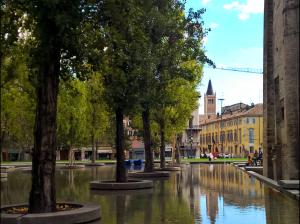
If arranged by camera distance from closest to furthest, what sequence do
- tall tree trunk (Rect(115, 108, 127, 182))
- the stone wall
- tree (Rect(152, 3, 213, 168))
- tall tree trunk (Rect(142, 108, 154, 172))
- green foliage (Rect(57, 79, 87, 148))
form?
the stone wall
tall tree trunk (Rect(115, 108, 127, 182))
tree (Rect(152, 3, 213, 168))
tall tree trunk (Rect(142, 108, 154, 172))
green foliage (Rect(57, 79, 87, 148))

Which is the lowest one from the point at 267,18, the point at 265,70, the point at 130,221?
the point at 130,221

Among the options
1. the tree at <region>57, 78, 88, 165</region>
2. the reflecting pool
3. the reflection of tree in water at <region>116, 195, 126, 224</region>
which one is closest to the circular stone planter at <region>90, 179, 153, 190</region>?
the reflecting pool

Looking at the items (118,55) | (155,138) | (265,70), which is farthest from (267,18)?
(155,138)

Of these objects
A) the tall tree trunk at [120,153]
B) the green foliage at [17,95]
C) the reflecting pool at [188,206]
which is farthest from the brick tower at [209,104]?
the reflecting pool at [188,206]

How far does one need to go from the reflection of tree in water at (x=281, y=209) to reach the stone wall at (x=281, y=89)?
488 cm

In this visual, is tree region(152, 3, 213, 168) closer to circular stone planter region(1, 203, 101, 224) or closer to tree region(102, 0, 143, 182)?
tree region(102, 0, 143, 182)

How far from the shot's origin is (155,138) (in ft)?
192

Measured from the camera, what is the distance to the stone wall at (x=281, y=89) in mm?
24078

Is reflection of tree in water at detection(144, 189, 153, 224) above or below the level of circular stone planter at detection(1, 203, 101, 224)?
below

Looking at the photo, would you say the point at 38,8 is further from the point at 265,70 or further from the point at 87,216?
the point at 265,70

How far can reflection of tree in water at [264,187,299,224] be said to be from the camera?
13.1 m

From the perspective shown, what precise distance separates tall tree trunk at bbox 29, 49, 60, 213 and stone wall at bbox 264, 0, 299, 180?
12.1 m

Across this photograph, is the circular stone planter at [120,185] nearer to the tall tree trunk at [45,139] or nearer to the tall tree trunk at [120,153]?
the tall tree trunk at [120,153]

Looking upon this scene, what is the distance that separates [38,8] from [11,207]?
549cm
